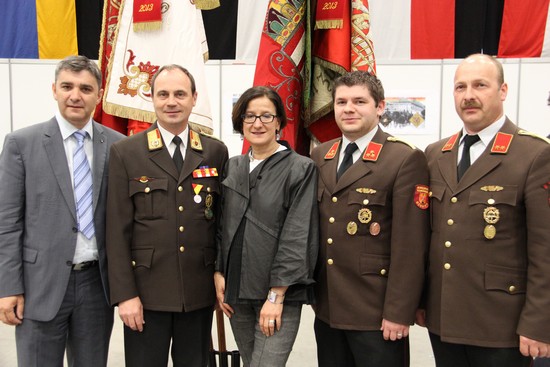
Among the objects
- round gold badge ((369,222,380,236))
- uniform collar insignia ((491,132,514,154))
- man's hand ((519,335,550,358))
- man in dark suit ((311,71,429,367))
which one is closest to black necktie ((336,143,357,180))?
man in dark suit ((311,71,429,367))

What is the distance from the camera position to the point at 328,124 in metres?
2.49

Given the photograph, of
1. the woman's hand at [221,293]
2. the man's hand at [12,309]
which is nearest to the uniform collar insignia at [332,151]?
the woman's hand at [221,293]

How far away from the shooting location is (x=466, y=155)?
1.70 meters

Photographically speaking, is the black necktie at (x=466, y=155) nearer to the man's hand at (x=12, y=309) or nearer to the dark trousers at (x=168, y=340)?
the dark trousers at (x=168, y=340)

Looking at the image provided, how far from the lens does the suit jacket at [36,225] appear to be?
1777 mm

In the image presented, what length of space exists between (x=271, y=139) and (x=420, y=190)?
1.87ft

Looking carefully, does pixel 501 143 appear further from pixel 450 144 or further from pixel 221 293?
pixel 221 293

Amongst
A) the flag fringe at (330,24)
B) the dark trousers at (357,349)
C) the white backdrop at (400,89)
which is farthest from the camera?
the white backdrop at (400,89)

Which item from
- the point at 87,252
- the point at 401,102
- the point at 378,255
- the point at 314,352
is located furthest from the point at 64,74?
the point at 401,102

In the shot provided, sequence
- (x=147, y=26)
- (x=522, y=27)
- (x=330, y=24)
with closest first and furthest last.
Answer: (x=330, y=24), (x=147, y=26), (x=522, y=27)

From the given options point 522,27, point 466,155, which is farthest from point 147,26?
point 522,27

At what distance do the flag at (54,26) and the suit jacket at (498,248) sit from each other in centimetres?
273

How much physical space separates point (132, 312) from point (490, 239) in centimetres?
127

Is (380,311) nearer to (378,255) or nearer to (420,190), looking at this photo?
(378,255)
